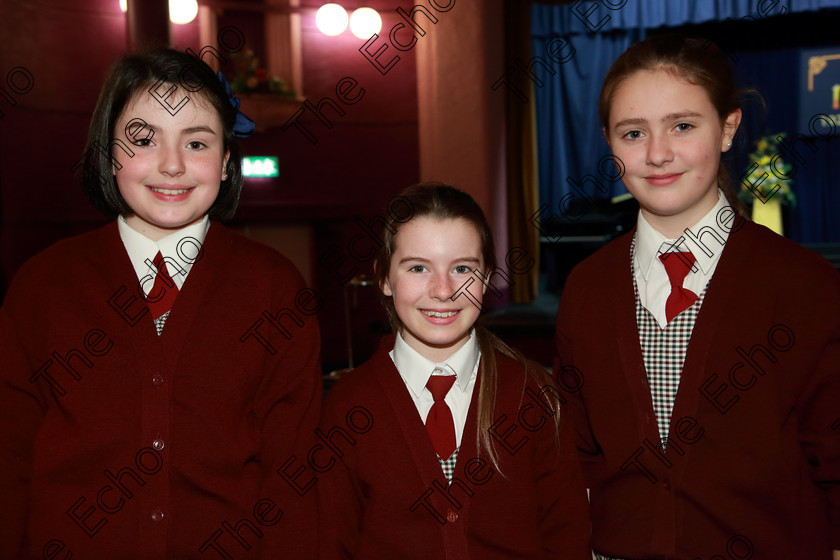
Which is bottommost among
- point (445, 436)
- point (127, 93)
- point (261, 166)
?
point (445, 436)

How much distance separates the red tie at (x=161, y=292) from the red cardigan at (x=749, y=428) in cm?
82

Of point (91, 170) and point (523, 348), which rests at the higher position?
point (91, 170)

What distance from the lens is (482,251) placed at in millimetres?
1399

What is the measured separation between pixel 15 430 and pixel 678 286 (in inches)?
46.7

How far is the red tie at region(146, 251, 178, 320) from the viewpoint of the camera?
1265 millimetres

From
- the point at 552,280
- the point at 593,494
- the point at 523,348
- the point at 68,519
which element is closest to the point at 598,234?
the point at 552,280

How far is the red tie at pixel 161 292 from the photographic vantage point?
1.26 metres

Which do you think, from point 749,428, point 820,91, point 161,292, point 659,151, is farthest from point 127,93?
point 820,91

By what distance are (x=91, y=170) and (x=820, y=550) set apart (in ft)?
4.71

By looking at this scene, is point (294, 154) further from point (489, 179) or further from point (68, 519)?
point (68, 519)

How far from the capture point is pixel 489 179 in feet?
19.6

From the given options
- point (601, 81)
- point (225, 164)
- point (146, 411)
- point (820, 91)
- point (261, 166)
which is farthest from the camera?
point (820, 91)

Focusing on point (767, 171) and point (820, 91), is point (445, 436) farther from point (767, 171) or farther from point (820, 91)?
point (820, 91)

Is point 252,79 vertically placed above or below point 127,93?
above
